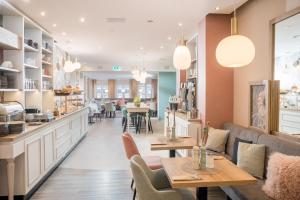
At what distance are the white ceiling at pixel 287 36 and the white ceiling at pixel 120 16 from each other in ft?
3.15

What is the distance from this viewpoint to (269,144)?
10.0 feet

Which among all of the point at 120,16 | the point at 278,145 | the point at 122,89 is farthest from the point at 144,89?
the point at 278,145

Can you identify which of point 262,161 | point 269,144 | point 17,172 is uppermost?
point 269,144

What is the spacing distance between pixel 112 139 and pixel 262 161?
5572mm

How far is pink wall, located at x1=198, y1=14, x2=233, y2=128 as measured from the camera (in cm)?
473

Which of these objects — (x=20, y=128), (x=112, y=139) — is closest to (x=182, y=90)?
(x=112, y=139)

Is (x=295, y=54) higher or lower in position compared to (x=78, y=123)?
higher

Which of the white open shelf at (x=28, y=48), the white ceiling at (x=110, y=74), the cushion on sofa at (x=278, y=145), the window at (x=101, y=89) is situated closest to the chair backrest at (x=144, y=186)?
the cushion on sofa at (x=278, y=145)

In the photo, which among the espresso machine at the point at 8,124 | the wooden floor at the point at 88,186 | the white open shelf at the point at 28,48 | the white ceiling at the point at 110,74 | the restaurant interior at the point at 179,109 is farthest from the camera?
the white ceiling at the point at 110,74

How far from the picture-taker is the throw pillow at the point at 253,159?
2986 millimetres

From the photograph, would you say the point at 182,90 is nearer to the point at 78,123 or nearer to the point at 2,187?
the point at 78,123

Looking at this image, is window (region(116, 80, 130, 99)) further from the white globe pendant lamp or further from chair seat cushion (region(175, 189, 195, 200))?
chair seat cushion (region(175, 189, 195, 200))

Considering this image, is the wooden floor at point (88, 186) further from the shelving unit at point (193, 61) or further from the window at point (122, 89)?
the window at point (122, 89)

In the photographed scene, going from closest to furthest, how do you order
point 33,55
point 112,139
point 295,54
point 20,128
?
point 295,54 < point 20,128 < point 33,55 < point 112,139
